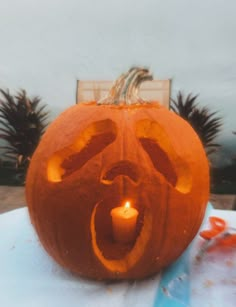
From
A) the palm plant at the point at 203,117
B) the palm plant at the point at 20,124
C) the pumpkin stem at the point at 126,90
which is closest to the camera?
the pumpkin stem at the point at 126,90

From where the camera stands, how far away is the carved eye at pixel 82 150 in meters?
0.59

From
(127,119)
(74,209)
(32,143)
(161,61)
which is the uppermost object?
(161,61)

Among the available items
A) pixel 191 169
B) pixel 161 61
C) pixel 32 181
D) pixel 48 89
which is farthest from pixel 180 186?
pixel 48 89

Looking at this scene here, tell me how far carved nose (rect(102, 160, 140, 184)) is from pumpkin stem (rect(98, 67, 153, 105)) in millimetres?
114

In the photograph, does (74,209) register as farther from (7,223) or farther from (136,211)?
(7,223)

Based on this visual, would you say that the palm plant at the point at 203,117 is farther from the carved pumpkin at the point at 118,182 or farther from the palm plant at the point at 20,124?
the carved pumpkin at the point at 118,182

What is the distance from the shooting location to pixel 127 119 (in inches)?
23.3

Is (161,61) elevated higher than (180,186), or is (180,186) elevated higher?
(161,61)

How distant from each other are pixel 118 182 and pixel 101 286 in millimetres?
174

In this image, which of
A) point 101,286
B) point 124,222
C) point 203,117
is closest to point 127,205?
point 124,222

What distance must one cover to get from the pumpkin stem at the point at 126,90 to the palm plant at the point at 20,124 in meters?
1.24

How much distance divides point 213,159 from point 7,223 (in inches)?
46.9

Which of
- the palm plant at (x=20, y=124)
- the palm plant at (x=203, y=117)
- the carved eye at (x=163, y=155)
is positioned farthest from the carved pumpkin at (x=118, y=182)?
the palm plant at (x=20, y=124)

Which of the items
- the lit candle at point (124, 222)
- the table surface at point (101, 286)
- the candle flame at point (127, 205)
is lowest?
the table surface at point (101, 286)
